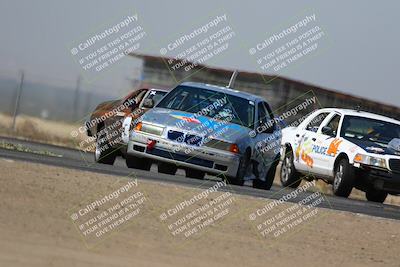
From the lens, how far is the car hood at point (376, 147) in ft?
60.2

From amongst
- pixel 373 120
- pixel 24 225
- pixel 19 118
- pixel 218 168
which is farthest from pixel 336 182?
pixel 19 118

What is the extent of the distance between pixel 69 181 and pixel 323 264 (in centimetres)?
342

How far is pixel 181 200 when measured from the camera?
12227 millimetres

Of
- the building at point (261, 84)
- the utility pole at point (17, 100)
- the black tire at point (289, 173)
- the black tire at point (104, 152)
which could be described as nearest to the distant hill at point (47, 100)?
the utility pole at point (17, 100)

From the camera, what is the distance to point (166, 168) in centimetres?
1750

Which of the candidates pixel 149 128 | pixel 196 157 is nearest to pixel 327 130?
pixel 196 157

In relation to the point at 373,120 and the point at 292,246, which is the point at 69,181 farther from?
the point at 373,120

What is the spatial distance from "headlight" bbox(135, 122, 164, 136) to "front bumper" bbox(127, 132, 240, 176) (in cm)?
9

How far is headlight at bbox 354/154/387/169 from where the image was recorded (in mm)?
18219

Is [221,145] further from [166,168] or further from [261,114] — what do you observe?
[261,114]

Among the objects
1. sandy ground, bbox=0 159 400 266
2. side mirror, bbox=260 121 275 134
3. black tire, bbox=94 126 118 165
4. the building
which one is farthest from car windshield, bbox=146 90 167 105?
the building

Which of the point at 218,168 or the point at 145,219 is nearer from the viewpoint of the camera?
the point at 145,219

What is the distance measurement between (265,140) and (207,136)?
1696 mm

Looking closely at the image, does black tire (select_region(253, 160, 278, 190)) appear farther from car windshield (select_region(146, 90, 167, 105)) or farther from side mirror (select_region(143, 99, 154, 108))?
car windshield (select_region(146, 90, 167, 105))
